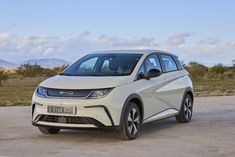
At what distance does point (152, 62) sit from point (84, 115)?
7.95 feet

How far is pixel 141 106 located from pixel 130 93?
0.55 metres

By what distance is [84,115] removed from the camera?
8.67 m

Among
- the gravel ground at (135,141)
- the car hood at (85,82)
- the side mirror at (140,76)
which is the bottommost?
the gravel ground at (135,141)

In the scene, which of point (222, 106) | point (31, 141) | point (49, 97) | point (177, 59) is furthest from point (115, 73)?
point (222, 106)

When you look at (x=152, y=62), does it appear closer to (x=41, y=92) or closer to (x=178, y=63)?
(x=178, y=63)

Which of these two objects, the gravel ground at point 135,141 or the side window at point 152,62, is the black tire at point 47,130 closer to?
the gravel ground at point 135,141

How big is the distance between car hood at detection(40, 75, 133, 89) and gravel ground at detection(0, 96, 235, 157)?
100 cm

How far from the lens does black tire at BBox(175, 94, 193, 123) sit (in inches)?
464

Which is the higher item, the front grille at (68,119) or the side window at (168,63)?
the side window at (168,63)

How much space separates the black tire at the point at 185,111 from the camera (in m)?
11.8

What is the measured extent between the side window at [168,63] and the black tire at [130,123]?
191 cm

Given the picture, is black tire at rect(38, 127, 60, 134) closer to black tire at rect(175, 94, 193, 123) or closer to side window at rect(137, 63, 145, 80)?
side window at rect(137, 63, 145, 80)

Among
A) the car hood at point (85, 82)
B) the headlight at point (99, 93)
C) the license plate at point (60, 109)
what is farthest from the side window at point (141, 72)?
the license plate at point (60, 109)

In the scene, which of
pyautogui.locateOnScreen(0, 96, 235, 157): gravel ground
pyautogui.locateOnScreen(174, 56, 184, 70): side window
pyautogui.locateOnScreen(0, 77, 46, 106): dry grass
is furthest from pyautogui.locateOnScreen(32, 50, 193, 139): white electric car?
pyautogui.locateOnScreen(0, 77, 46, 106): dry grass
